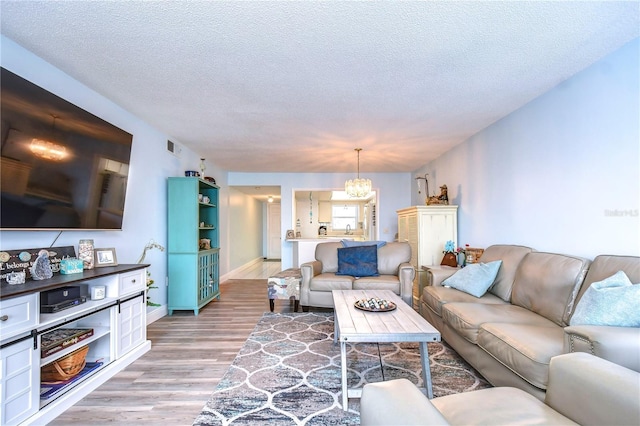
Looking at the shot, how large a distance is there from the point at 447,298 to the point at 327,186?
171 inches

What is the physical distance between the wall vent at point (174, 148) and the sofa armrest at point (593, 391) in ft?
14.7

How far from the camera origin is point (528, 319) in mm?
2205

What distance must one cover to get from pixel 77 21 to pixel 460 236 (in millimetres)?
4778

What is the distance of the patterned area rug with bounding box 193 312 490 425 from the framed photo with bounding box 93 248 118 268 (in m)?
1.46

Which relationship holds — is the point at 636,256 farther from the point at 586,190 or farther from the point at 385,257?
the point at 385,257

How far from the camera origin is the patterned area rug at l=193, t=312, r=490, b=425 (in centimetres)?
184

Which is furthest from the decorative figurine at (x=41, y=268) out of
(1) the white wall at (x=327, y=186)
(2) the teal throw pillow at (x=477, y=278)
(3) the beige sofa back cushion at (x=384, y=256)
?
(1) the white wall at (x=327, y=186)

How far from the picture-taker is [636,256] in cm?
198

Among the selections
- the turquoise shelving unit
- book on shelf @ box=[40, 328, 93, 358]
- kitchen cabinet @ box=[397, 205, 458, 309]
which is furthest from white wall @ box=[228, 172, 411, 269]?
book on shelf @ box=[40, 328, 93, 358]

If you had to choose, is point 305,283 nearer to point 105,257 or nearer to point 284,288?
point 284,288

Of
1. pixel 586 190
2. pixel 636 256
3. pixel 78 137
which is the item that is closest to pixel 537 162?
pixel 586 190

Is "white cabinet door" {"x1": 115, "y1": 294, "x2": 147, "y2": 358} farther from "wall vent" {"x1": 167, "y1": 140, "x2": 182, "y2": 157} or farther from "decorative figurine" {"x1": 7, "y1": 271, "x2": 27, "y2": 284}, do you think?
"wall vent" {"x1": 167, "y1": 140, "x2": 182, "y2": 157}

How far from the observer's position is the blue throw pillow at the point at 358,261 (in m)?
4.06

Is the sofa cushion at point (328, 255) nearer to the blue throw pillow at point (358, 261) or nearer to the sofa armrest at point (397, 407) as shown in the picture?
the blue throw pillow at point (358, 261)
